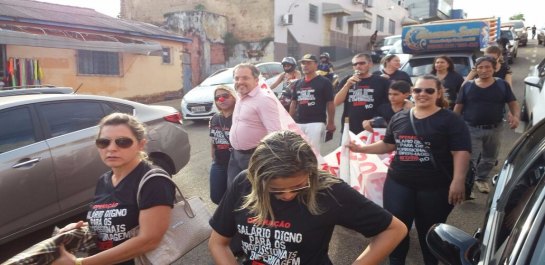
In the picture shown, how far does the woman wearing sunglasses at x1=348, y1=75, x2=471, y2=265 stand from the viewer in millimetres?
2678

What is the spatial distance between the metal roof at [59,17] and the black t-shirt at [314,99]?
32.1 feet

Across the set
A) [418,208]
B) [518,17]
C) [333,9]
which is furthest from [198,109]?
[518,17]

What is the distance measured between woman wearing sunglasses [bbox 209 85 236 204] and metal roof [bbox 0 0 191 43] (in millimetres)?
9788

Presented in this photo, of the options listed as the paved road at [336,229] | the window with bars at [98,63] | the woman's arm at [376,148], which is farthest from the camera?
the window with bars at [98,63]

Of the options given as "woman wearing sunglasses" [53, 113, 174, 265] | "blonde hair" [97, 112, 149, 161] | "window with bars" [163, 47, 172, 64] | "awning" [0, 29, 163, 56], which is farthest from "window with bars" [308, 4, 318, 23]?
"woman wearing sunglasses" [53, 113, 174, 265]

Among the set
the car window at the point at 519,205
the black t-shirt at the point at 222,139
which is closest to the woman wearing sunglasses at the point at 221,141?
the black t-shirt at the point at 222,139

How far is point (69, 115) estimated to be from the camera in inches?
154

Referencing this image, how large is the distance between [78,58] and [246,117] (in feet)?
37.4

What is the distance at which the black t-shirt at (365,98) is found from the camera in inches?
174

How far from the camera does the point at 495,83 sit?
14.5 ft

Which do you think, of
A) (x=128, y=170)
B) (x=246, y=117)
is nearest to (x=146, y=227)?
(x=128, y=170)

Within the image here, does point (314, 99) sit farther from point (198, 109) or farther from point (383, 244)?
point (198, 109)

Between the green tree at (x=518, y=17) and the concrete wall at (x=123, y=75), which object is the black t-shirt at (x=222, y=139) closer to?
the concrete wall at (x=123, y=75)

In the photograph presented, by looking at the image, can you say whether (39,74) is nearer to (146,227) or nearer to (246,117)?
(246,117)
